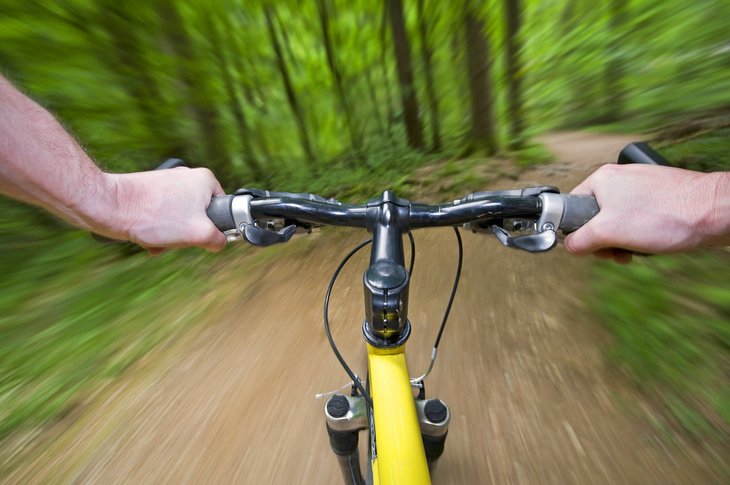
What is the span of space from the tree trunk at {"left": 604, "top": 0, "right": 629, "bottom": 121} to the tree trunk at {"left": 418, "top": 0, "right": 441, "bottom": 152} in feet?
16.5

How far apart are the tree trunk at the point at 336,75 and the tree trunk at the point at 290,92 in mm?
1087

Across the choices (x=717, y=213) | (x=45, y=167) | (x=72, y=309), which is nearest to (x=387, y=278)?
(x=717, y=213)

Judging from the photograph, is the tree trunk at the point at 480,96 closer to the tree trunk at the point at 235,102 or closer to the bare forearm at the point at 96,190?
the tree trunk at the point at 235,102

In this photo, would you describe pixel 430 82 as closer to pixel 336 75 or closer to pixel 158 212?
pixel 336 75

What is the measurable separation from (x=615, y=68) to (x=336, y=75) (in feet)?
32.3

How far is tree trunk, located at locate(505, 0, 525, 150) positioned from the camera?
666 centimetres

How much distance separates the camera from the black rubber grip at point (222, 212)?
108 cm

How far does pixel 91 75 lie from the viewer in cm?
443

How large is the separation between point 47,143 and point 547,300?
3.11m

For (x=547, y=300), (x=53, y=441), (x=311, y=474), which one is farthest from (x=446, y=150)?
(x=53, y=441)

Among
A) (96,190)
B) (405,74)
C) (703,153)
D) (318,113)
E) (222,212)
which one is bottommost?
(703,153)

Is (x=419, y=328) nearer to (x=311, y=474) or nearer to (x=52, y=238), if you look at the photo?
(x=311, y=474)

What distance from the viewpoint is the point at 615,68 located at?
38.1 ft

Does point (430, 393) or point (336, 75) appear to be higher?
point (336, 75)
